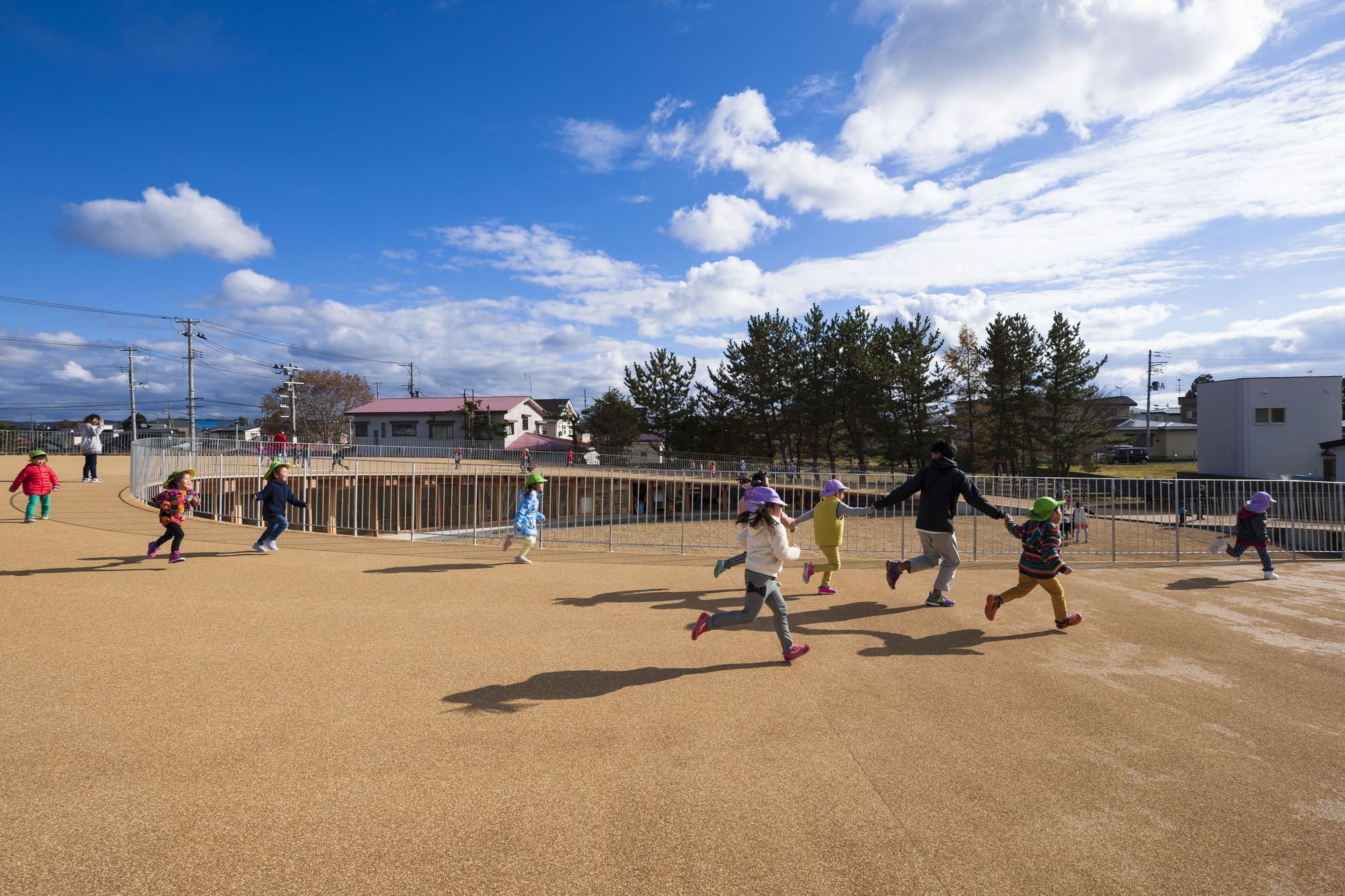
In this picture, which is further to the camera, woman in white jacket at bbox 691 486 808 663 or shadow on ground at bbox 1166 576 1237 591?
shadow on ground at bbox 1166 576 1237 591

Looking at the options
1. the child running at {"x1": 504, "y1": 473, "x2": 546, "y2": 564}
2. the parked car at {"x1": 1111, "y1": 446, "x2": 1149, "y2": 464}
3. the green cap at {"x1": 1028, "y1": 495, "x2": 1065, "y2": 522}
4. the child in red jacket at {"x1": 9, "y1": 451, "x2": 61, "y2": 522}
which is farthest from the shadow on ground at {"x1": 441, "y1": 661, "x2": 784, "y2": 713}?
the parked car at {"x1": 1111, "y1": 446, "x2": 1149, "y2": 464}

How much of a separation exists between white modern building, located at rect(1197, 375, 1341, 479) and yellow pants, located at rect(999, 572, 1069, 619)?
31.7m

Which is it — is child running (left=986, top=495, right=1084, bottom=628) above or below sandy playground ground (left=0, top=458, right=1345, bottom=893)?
above

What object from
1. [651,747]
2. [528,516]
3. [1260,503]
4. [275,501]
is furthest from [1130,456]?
[651,747]

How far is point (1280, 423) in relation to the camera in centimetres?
3019

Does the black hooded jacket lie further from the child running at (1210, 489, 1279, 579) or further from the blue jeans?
the blue jeans

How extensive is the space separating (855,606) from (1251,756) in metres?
3.82

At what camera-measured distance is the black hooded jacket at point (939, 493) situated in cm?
728

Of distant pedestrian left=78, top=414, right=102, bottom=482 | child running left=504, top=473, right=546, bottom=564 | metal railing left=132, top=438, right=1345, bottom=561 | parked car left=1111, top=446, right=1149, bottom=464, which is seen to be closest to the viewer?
child running left=504, top=473, right=546, bottom=564

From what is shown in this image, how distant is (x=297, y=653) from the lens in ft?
→ 18.2

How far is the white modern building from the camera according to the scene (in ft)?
97.5

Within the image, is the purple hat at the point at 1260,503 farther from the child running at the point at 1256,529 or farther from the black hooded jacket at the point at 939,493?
the black hooded jacket at the point at 939,493

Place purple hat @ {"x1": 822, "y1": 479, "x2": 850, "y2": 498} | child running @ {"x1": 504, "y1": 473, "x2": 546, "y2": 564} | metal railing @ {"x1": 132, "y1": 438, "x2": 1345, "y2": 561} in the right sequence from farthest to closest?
metal railing @ {"x1": 132, "y1": 438, "x2": 1345, "y2": 561}, child running @ {"x1": 504, "y1": 473, "x2": 546, "y2": 564}, purple hat @ {"x1": 822, "y1": 479, "x2": 850, "y2": 498}

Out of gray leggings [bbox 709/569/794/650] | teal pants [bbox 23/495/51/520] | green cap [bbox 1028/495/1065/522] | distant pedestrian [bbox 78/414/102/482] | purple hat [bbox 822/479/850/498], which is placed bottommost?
gray leggings [bbox 709/569/794/650]
